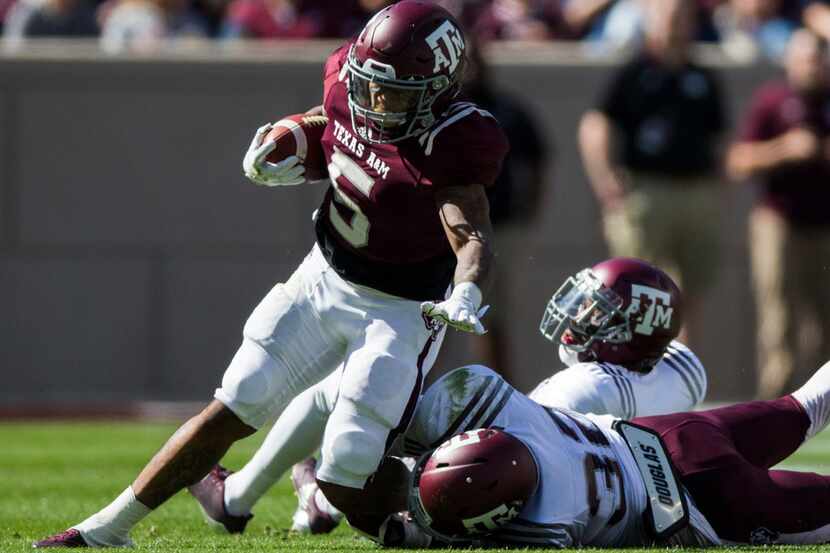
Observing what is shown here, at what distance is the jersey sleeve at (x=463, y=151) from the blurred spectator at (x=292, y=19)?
7.22 metres

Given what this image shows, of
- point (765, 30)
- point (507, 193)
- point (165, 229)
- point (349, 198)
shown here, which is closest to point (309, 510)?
point (349, 198)

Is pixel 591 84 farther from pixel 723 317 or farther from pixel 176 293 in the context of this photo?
pixel 176 293

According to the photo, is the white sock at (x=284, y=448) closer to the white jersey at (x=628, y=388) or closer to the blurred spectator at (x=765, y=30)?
the white jersey at (x=628, y=388)

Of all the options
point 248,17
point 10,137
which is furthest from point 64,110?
point 248,17

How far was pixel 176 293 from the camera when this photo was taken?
40.5 ft

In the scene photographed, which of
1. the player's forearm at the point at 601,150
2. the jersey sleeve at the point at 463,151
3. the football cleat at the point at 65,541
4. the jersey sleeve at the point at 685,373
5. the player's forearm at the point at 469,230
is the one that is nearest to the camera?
the player's forearm at the point at 469,230

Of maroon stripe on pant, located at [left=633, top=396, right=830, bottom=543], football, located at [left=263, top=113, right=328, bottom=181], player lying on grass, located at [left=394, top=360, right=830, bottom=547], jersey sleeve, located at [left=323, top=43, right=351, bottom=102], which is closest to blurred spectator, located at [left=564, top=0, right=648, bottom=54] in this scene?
jersey sleeve, located at [left=323, top=43, right=351, bottom=102]

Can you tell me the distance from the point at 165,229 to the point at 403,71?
776 centimetres

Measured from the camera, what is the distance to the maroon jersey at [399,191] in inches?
195

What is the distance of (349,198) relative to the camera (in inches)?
202

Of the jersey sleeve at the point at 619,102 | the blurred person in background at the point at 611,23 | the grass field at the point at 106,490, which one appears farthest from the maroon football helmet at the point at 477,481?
the blurred person in background at the point at 611,23

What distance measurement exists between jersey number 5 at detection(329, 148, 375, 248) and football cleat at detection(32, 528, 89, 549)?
1241 mm

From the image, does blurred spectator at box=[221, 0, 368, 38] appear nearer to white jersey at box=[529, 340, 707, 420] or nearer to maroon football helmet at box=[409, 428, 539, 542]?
white jersey at box=[529, 340, 707, 420]

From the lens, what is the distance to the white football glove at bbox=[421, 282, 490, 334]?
14.4 ft
